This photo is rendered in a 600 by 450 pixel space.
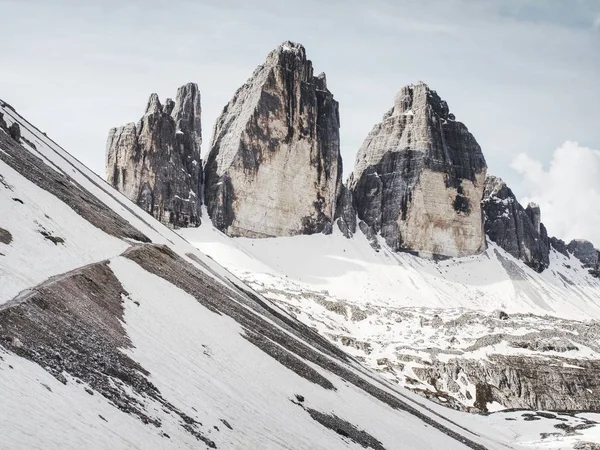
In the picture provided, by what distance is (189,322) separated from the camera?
24500 mm

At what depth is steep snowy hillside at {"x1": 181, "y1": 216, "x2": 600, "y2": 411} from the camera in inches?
3145

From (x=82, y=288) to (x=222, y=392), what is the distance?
591 centimetres

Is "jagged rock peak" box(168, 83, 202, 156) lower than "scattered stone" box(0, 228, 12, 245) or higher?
higher

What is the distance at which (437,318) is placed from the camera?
104875 millimetres

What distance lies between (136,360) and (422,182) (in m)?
168

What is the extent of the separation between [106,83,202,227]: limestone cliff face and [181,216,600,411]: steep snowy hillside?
29.9 feet

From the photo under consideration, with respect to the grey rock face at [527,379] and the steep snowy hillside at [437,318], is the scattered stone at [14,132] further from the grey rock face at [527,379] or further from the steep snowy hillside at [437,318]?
the grey rock face at [527,379]

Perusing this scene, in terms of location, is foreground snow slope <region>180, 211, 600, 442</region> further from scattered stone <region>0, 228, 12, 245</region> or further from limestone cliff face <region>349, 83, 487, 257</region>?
scattered stone <region>0, 228, 12, 245</region>

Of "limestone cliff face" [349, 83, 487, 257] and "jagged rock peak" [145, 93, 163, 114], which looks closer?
"jagged rock peak" [145, 93, 163, 114]

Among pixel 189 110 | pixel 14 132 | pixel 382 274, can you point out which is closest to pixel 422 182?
pixel 382 274

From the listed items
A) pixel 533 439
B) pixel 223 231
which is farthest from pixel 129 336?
pixel 223 231

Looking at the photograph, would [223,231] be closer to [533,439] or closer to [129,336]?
[533,439]

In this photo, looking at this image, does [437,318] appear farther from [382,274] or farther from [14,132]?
[14,132]

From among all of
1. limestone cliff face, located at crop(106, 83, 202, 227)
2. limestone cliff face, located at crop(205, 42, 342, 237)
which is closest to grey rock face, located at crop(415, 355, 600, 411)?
limestone cliff face, located at crop(205, 42, 342, 237)
